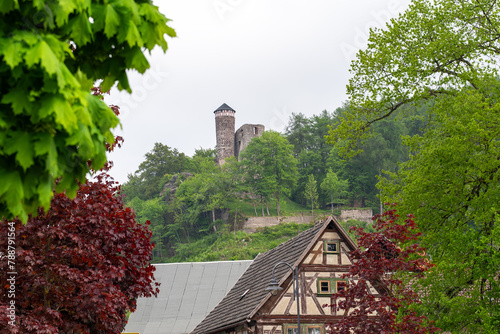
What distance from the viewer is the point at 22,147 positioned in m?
4.13

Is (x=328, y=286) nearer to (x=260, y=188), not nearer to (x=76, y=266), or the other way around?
(x=76, y=266)

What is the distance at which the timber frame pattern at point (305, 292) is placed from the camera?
24.4 metres

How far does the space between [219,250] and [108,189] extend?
9629 cm

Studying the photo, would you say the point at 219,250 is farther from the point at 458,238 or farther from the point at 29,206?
the point at 29,206

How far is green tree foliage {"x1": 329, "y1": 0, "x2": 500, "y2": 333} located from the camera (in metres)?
17.4

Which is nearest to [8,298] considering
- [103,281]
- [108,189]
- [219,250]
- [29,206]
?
[103,281]

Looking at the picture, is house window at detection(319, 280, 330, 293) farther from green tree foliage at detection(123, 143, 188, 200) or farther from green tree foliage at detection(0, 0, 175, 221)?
green tree foliage at detection(123, 143, 188, 200)

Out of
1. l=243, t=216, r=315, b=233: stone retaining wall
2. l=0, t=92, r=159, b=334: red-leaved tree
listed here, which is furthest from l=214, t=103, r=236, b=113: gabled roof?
l=0, t=92, r=159, b=334: red-leaved tree

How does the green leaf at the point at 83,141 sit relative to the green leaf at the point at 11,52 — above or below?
below

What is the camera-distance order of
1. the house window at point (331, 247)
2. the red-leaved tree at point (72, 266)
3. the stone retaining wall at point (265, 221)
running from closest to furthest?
the red-leaved tree at point (72, 266) → the house window at point (331, 247) → the stone retaining wall at point (265, 221)

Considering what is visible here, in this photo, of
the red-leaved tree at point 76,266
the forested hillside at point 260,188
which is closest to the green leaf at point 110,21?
the red-leaved tree at point 76,266

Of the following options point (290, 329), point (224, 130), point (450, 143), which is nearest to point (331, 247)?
point (290, 329)

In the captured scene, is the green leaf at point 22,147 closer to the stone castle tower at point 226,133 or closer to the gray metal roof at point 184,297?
the gray metal roof at point 184,297

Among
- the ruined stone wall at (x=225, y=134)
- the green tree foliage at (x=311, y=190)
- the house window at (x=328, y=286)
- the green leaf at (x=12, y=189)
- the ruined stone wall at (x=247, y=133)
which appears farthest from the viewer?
the ruined stone wall at (x=225, y=134)
